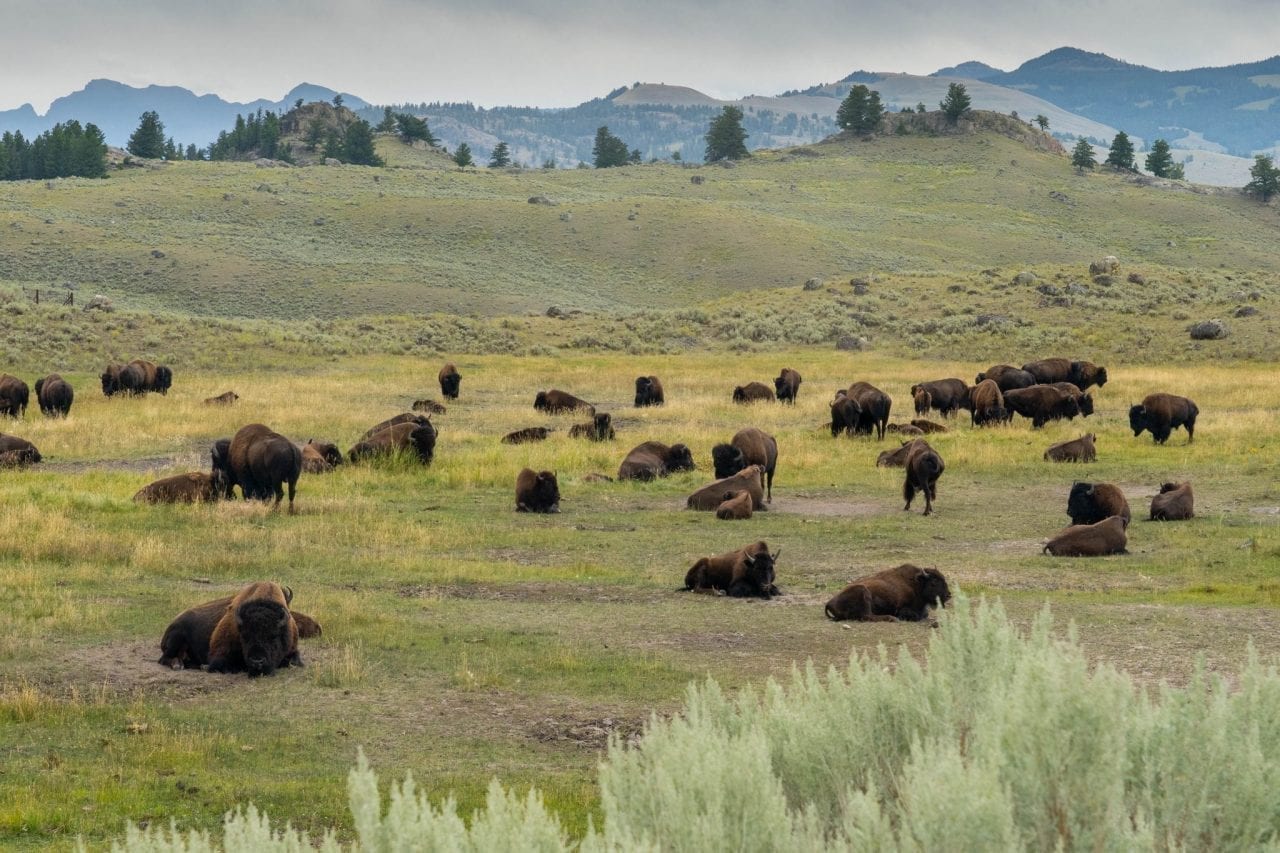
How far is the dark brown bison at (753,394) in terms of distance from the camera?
126ft

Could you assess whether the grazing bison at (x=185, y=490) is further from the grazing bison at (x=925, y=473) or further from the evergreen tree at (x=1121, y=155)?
the evergreen tree at (x=1121, y=155)

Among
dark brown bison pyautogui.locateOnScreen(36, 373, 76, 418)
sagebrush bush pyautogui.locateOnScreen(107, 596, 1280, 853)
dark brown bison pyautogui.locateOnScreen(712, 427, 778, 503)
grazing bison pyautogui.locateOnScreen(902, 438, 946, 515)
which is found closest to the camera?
sagebrush bush pyautogui.locateOnScreen(107, 596, 1280, 853)

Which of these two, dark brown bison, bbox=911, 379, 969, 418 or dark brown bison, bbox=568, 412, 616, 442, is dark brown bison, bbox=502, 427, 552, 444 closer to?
dark brown bison, bbox=568, 412, 616, 442

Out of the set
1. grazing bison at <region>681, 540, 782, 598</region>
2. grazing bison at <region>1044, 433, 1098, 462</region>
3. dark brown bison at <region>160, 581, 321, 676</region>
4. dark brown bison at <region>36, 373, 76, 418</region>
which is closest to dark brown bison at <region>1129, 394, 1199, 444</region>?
grazing bison at <region>1044, 433, 1098, 462</region>

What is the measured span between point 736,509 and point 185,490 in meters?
8.23

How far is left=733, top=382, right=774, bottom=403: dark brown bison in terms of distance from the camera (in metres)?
38.3

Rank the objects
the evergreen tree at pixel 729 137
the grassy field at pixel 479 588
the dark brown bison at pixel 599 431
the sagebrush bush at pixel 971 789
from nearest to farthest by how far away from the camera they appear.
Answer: the sagebrush bush at pixel 971 789 → the grassy field at pixel 479 588 → the dark brown bison at pixel 599 431 → the evergreen tree at pixel 729 137

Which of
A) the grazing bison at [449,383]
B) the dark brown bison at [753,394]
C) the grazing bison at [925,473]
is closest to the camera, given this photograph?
the grazing bison at [925,473]

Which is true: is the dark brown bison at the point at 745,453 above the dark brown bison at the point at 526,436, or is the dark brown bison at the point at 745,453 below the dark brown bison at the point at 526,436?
above

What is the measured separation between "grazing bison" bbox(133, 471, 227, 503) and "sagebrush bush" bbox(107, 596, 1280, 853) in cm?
1669

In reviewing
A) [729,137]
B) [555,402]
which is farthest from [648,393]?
[729,137]

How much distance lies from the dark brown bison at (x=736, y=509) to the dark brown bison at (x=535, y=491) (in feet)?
8.53

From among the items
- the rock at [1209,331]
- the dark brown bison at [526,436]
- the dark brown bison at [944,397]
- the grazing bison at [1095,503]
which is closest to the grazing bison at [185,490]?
the dark brown bison at [526,436]

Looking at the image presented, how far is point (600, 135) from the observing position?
16125 cm
